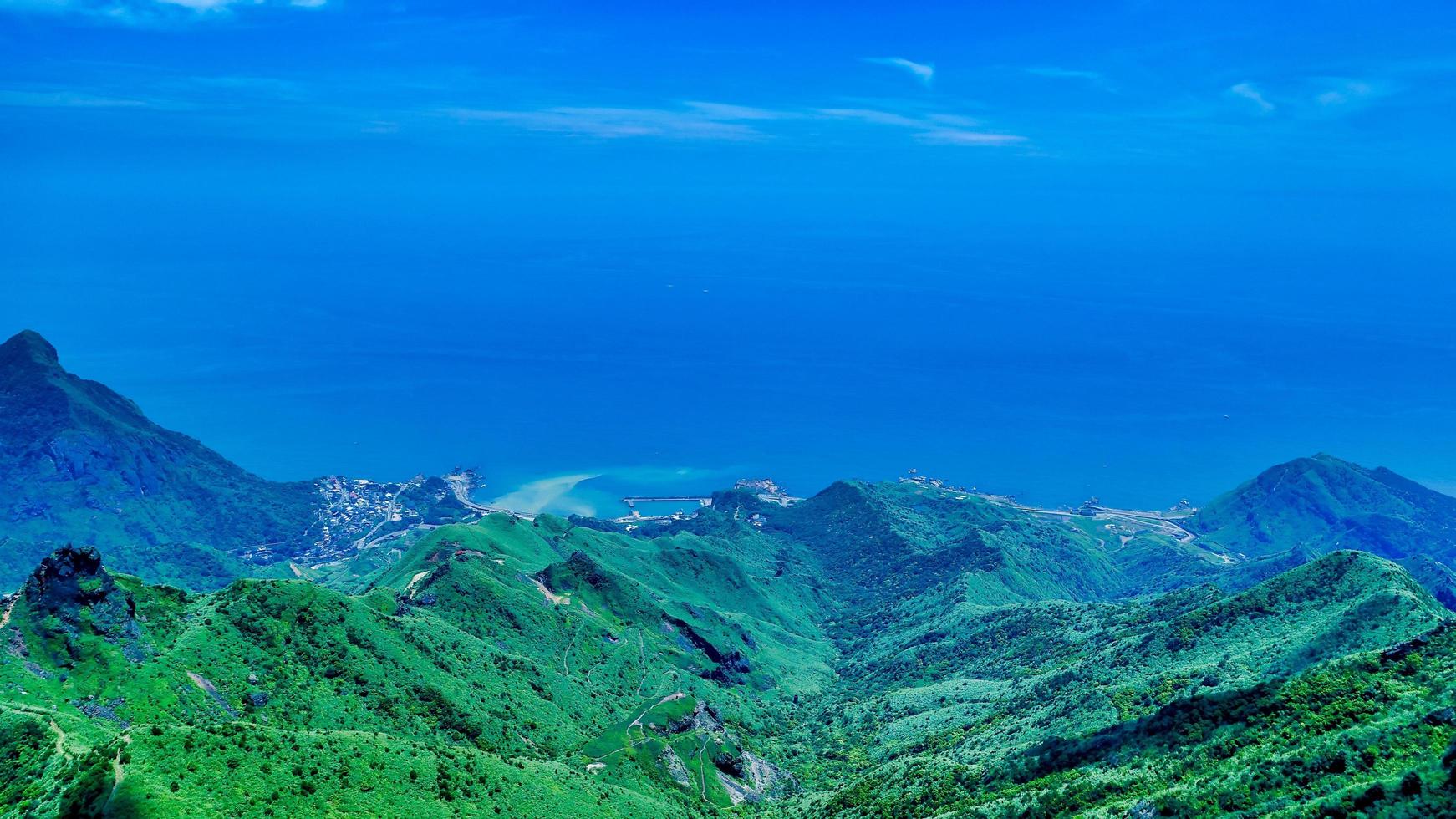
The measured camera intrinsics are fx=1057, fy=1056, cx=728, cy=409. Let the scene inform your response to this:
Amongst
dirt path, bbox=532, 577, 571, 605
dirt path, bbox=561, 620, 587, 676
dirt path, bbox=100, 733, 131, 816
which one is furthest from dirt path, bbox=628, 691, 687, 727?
dirt path, bbox=100, 733, 131, 816

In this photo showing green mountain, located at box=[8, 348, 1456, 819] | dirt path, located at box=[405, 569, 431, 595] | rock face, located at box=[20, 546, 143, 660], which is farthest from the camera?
dirt path, located at box=[405, 569, 431, 595]

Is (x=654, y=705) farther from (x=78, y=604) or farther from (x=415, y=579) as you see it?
(x=78, y=604)

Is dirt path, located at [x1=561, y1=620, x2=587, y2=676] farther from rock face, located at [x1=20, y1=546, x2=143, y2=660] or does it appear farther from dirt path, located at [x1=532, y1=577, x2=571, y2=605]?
rock face, located at [x1=20, y1=546, x2=143, y2=660]

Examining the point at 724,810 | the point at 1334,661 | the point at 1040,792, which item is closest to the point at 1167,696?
the point at 1334,661

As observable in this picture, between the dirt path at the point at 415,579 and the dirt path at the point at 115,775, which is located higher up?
the dirt path at the point at 415,579

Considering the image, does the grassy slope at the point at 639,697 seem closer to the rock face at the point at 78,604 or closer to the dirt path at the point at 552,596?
the dirt path at the point at 552,596

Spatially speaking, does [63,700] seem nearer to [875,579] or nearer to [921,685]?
[921,685]

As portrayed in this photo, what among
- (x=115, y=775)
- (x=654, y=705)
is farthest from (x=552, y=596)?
(x=115, y=775)

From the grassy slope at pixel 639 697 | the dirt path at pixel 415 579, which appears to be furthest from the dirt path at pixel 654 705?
the dirt path at pixel 415 579
